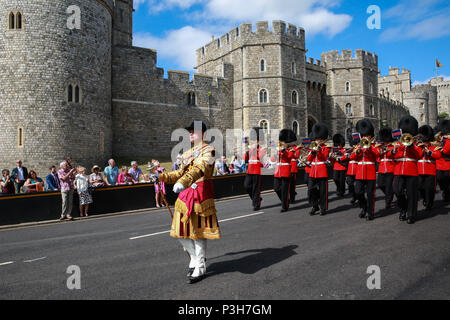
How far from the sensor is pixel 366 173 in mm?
8766

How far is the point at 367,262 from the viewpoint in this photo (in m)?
5.25

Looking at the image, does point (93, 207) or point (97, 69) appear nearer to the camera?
point (93, 207)

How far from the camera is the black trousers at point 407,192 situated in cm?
805

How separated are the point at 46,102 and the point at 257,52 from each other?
21061mm

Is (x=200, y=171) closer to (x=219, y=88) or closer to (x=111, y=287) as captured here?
(x=111, y=287)

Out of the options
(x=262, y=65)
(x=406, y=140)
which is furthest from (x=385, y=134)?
(x=262, y=65)

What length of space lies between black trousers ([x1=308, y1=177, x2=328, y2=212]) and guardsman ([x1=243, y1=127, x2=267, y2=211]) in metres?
1.78

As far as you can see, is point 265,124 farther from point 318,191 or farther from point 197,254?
point 197,254

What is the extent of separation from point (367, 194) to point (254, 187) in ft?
11.2

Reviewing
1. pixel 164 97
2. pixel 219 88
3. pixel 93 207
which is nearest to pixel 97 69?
pixel 164 97

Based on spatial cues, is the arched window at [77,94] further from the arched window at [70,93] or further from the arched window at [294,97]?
the arched window at [294,97]

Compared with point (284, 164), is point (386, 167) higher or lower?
lower

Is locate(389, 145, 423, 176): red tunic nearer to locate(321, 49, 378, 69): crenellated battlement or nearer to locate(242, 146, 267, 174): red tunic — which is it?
locate(242, 146, 267, 174): red tunic

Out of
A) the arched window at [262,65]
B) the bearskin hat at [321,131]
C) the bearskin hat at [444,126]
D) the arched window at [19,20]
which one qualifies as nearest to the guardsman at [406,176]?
the bearskin hat at [321,131]
